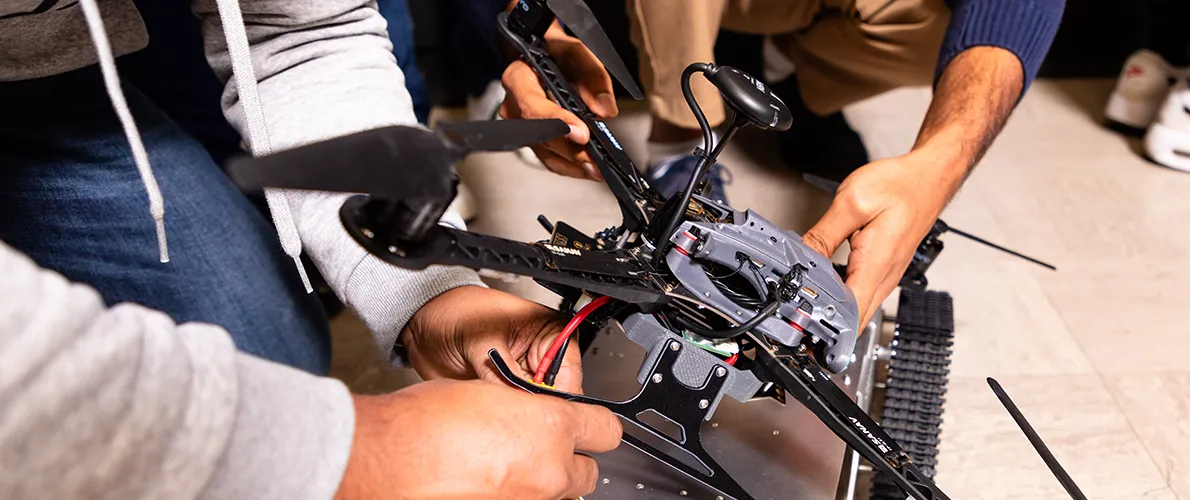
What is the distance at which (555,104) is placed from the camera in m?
0.79

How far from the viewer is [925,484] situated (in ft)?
2.09

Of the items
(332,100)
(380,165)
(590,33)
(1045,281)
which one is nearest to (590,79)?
(590,33)

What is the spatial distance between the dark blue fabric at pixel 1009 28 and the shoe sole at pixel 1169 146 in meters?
0.64

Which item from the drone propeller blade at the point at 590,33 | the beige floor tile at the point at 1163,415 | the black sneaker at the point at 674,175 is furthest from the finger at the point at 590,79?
the beige floor tile at the point at 1163,415

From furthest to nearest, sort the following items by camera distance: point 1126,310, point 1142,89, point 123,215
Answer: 1. point 1142,89
2. point 1126,310
3. point 123,215

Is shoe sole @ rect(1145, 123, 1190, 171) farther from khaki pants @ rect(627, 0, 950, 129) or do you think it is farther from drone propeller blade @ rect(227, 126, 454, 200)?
drone propeller blade @ rect(227, 126, 454, 200)

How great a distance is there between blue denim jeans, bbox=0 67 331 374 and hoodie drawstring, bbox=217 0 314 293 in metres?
0.23

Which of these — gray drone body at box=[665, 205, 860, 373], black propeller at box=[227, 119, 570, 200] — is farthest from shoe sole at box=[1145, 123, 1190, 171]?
black propeller at box=[227, 119, 570, 200]

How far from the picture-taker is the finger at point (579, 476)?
1.87 ft

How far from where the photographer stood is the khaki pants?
1.11 m

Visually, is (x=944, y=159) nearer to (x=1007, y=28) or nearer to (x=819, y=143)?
(x=1007, y=28)

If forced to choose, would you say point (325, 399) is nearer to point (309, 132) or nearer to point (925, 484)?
point (309, 132)

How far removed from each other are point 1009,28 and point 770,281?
521mm

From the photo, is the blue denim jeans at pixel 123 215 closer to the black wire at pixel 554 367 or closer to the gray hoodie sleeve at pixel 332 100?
the gray hoodie sleeve at pixel 332 100
